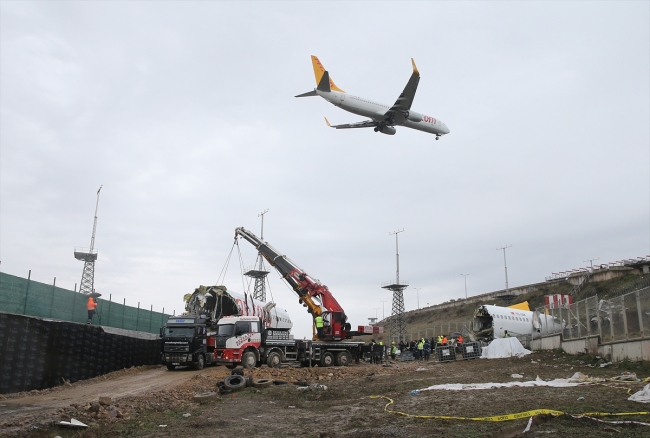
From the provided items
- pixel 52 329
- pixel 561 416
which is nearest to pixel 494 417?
pixel 561 416

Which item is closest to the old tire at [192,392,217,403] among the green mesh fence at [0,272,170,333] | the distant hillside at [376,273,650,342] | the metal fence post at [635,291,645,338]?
the green mesh fence at [0,272,170,333]

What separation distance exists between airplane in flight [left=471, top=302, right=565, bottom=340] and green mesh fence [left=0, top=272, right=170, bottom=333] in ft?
74.5

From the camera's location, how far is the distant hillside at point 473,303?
7081 cm

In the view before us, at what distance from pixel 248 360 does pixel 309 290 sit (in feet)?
23.8

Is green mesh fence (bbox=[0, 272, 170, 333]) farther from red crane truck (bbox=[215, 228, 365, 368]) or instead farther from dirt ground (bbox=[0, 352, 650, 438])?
red crane truck (bbox=[215, 228, 365, 368])

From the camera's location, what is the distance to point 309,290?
31.1m

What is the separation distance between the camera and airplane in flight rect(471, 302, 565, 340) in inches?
1369

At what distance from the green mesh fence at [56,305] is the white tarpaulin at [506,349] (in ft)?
67.5

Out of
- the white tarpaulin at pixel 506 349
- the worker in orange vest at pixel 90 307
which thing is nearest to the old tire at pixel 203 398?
the worker in orange vest at pixel 90 307

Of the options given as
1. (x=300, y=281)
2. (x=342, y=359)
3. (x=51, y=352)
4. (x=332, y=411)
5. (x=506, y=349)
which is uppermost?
(x=300, y=281)

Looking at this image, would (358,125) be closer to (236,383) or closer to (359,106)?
(359,106)

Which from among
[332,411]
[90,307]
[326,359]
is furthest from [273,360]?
[332,411]

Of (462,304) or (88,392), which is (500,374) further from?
(462,304)

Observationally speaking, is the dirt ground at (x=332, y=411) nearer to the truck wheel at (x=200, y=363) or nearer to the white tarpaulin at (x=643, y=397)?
the white tarpaulin at (x=643, y=397)
